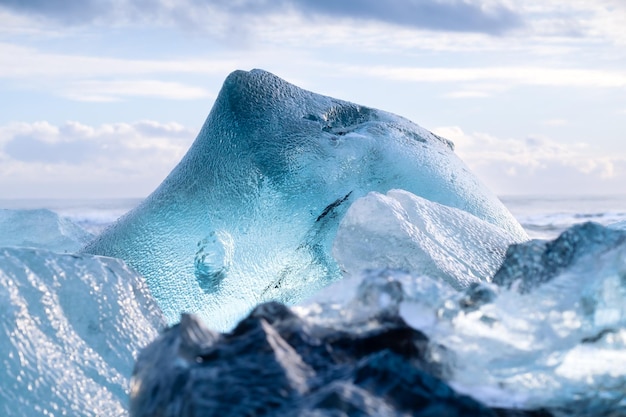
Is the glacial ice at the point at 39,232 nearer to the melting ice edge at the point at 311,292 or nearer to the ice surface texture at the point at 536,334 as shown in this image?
the melting ice edge at the point at 311,292

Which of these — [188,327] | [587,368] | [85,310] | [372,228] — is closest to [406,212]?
[372,228]

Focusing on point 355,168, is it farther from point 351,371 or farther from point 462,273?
point 351,371

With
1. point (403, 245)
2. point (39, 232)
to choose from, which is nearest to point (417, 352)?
point (403, 245)

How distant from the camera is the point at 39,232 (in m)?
4.73

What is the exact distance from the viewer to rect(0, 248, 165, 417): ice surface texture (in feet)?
6.33


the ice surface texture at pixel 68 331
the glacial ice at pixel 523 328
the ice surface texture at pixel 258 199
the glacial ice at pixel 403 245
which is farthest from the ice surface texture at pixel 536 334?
the ice surface texture at pixel 258 199

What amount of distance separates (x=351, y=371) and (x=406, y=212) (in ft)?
5.64

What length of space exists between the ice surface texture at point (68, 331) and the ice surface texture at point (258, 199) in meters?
1.00

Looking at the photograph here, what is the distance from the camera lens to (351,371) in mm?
1115

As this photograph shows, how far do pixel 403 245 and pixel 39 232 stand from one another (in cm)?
274

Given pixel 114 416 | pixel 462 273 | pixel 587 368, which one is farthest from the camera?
pixel 462 273

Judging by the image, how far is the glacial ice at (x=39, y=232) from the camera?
15.1 ft

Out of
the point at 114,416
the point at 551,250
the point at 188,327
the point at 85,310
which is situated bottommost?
the point at 114,416

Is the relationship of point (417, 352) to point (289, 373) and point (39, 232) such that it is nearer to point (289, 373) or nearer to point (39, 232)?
point (289, 373)
